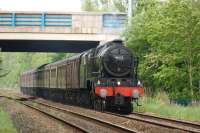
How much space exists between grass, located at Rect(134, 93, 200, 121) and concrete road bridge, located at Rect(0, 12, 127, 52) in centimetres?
1119

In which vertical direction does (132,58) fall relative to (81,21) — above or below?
below

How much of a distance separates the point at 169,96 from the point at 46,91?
20763 mm

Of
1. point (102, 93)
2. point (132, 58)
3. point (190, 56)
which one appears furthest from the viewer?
point (190, 56)

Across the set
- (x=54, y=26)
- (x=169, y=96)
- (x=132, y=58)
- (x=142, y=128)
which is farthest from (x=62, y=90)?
(x=142, y=128)

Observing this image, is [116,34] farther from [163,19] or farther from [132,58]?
[132,58]

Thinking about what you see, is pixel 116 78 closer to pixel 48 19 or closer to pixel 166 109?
pixel 166 109

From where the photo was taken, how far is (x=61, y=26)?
40875 mm

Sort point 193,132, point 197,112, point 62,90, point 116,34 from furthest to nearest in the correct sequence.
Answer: point 116,34
point 62,90
point 197,112
point 193,132

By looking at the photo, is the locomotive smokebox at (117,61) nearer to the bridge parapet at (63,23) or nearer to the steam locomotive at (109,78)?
the steam locomotive at (109,78)

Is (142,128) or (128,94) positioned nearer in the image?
(142,128)

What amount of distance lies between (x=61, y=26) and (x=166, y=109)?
1802 centimetres

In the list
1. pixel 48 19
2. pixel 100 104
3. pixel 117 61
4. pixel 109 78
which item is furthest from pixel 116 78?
pixel 48 19

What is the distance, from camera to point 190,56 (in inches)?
1069

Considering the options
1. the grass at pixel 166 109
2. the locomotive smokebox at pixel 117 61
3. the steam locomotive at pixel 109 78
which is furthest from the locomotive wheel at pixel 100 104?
the grass at pixel 166 109
